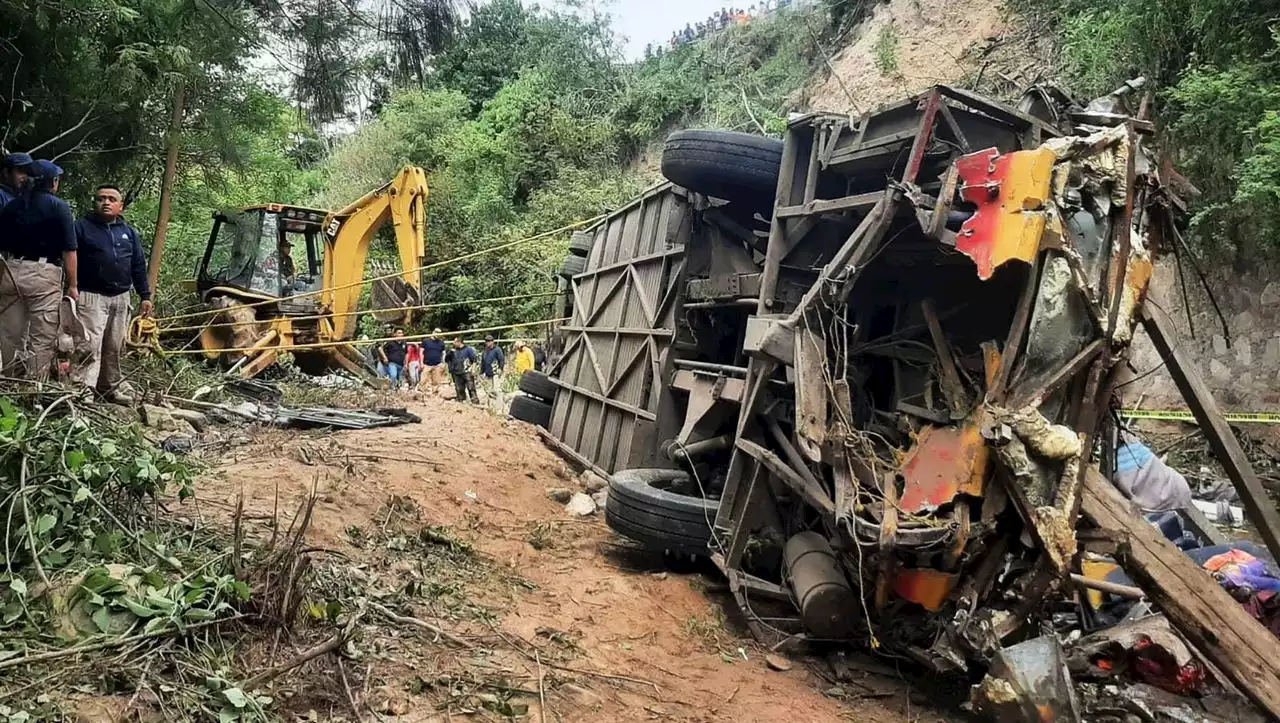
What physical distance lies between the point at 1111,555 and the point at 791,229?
263 cm

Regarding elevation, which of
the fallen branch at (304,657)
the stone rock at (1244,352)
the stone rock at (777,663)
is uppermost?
the stone rock at (1244,352)

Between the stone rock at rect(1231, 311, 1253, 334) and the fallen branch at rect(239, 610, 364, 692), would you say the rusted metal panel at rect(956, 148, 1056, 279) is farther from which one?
the stone rock at rect(1231, 311, 1253, 334)

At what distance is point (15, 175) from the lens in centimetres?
485

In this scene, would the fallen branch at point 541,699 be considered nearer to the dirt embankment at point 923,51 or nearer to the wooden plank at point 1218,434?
the wooden plank at point 1218,434

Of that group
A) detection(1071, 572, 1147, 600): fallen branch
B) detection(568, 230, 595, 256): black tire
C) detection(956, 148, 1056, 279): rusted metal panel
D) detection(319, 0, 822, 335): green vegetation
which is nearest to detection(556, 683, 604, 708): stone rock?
detection(1071, 572, 1147, 600): fallen branch

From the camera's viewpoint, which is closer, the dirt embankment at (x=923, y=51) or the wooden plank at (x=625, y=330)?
the wooden plank at (x=625, y=330)

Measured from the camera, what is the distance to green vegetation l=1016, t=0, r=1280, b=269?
7.89 metres

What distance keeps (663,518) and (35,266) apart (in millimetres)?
4175

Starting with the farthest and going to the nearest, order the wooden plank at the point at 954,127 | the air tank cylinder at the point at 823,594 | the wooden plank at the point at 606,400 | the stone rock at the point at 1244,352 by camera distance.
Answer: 1. the stone rock at the point at 1244,352
2. the wooden plank at the point at 606,400
3. the air tank cylinder at the point at 823,594
4. the wooden plank at the point at 954,127

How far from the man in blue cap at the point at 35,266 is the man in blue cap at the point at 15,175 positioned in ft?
0.12

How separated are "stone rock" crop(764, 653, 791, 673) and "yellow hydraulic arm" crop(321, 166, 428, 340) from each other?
8136mm

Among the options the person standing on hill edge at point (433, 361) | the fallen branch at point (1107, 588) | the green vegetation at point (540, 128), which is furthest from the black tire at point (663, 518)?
the green vegetation at point (540, 128)

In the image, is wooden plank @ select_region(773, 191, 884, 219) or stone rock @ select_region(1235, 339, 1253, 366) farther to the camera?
stone rock @ select_region(1235, 339, 1253, 366)

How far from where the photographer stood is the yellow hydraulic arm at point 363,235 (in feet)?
37.4
